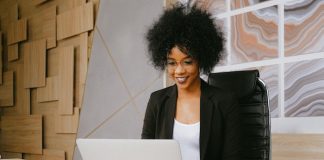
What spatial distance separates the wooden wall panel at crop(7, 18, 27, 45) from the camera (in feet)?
14.3

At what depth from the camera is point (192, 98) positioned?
1.66 m

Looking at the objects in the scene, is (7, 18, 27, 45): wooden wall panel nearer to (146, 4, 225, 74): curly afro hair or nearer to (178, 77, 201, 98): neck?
(146, 4, 225, 74): curly afro hair

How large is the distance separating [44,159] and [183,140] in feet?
8.81

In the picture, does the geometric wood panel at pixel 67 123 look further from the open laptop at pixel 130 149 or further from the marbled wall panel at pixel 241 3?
the open laptop at pixel 130 149

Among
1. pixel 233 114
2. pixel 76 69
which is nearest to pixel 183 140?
pixel 233 114

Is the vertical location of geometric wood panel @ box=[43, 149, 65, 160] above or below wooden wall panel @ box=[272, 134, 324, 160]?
below

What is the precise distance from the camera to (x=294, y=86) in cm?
234

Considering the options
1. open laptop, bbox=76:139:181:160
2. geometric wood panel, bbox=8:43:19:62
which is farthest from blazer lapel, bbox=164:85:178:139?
geometric wood panel, bbox=8:43:19:62

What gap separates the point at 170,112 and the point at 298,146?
2.89 feet

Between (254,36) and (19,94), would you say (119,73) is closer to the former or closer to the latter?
(254,36)

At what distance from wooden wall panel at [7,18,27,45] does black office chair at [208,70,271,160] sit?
121 inches

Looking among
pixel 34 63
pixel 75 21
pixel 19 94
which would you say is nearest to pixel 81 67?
pixel 75 21

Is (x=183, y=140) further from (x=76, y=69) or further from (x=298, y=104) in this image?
(x=76, y=69)

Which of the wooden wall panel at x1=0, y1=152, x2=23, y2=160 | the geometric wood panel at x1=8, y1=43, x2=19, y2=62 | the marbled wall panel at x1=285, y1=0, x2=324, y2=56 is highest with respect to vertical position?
the geometric wood panel at x1=8, y1=43, x2=19, y2=62
